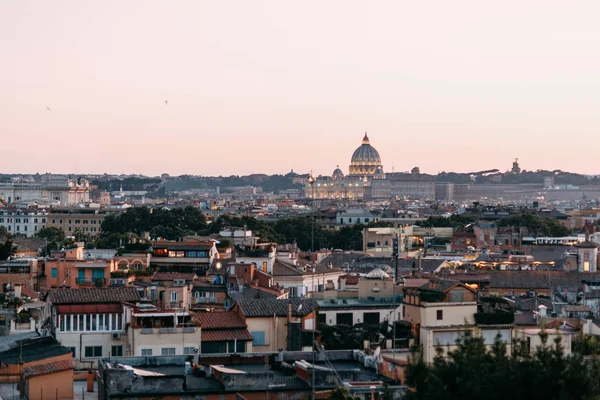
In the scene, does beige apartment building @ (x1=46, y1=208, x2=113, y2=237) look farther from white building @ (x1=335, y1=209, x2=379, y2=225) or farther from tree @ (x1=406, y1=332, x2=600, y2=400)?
tree @ (x1=406, y1=332, x2=600, y2=400)

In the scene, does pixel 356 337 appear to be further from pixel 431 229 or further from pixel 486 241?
pixel 431 229

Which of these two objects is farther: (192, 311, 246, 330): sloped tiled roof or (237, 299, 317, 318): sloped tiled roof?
(237, 299, 317, 318): sloped tiled roof

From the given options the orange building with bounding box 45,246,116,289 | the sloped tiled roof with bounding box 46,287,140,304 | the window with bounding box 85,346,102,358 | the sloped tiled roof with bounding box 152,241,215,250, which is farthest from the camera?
the sloped tiled roof with bounding box 152,241,215,250

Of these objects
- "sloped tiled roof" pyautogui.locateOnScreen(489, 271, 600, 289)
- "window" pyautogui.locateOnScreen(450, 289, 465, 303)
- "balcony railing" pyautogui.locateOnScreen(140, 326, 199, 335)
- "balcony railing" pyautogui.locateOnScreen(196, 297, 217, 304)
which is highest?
"window" pyautogui.locateOnScreen(450, 289, 465, 303)

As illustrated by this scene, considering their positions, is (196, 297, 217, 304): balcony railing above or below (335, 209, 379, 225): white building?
above

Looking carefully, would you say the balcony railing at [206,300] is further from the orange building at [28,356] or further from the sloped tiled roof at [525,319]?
the orange building at [28,356]

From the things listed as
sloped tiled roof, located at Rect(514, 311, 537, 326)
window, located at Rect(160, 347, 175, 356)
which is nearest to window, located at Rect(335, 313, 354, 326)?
sloped tiled roof, located at Rect(514, 311, 537, 326)

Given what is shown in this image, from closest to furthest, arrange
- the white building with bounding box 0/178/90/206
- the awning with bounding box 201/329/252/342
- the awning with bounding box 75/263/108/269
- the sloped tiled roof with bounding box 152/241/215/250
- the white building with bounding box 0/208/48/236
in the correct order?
the awning with bounding box 201/329/252/342 → the awning with bounding box 75/263/108/269 → the sloped tiled roof with bounding box 152/241/215/250 → the white building with bounding box 0/208/48/236 → the white building with bounding box 0/178/90/206
